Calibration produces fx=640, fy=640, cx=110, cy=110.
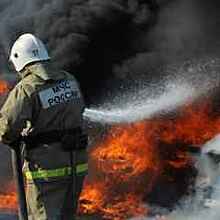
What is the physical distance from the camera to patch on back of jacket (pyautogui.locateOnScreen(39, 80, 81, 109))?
4.38m

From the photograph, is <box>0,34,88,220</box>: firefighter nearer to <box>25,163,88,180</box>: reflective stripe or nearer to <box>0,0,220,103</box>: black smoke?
<box>25,163,88,180</box>: reflective stripe

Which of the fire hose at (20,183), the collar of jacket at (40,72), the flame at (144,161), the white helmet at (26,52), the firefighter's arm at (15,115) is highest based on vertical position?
the white helmet at (26,52)

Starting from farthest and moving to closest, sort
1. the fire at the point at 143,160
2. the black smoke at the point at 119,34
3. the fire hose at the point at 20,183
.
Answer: the black smoke at the point at 119,34 < the fire at the point at 143,160 < the fire hose at the point at 20,183

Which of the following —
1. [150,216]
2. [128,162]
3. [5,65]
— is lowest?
[150,216]

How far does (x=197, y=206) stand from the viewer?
6.62 meters

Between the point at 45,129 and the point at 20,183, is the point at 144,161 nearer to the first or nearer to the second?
the point at 20,183

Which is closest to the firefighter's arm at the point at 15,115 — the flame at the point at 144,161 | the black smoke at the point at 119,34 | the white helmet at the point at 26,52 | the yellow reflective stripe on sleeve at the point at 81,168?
the white helmet at the point at 26,52

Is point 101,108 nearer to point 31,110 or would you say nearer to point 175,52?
point 175,52

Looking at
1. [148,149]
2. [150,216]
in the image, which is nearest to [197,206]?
[150,216]

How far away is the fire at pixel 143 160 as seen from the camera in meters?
7.11

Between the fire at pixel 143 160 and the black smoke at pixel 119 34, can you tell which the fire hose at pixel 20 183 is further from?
the black smoke at pixel 119 34

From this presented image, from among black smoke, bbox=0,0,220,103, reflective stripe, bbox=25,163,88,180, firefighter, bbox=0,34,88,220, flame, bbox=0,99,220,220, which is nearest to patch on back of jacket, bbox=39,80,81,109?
firefighter, bbox=0,34,88,220

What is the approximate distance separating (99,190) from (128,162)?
18.2 inches

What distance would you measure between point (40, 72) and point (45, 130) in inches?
15.9
